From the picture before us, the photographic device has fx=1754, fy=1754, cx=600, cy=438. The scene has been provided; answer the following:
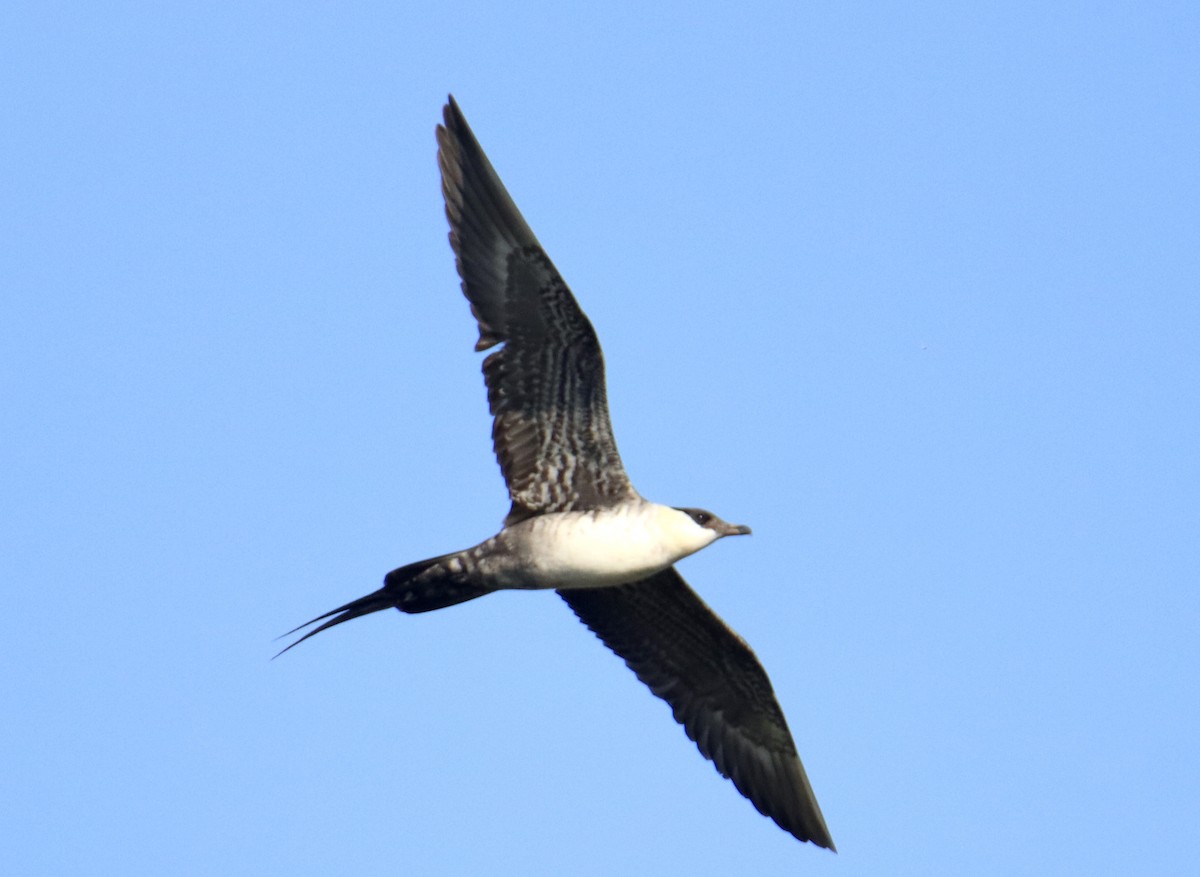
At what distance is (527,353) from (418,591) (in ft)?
5.65

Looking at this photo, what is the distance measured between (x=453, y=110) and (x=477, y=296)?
119 centimetres

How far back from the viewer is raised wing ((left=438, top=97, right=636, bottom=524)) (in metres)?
11.2

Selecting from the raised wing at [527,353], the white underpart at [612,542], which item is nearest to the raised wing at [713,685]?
the white underpart at [612,542]

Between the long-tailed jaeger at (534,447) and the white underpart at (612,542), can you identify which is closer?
the long-tailed jaeger at (534,447)

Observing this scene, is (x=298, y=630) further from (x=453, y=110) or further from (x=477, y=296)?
(x=453, y=110)

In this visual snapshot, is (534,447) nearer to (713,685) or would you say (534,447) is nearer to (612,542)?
(612,542)

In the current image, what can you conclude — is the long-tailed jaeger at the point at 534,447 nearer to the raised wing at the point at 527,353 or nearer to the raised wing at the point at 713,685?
the raised wing at the point at 527,353

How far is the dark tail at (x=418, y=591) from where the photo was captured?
37.7 ft

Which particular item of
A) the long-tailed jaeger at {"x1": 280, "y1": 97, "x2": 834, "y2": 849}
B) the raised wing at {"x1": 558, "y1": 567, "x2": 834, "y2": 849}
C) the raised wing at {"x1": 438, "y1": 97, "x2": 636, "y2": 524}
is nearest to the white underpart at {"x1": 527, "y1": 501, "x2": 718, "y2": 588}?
the long-tailed jaeger at {"x1": 280, "y1": 97, "x2": 834, "y2": 849}

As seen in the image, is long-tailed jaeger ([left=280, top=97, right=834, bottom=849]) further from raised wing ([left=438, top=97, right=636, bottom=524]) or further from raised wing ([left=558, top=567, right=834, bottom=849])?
raised wing ([left=558, top=567, right=834, bottom=849])

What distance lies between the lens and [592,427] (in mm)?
11602

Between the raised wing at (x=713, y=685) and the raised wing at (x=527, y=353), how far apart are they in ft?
4.17

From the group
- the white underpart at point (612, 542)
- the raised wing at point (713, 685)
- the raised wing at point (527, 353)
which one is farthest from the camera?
the raised wing at point (713, 685)

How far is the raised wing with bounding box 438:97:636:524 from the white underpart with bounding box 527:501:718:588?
16cm
